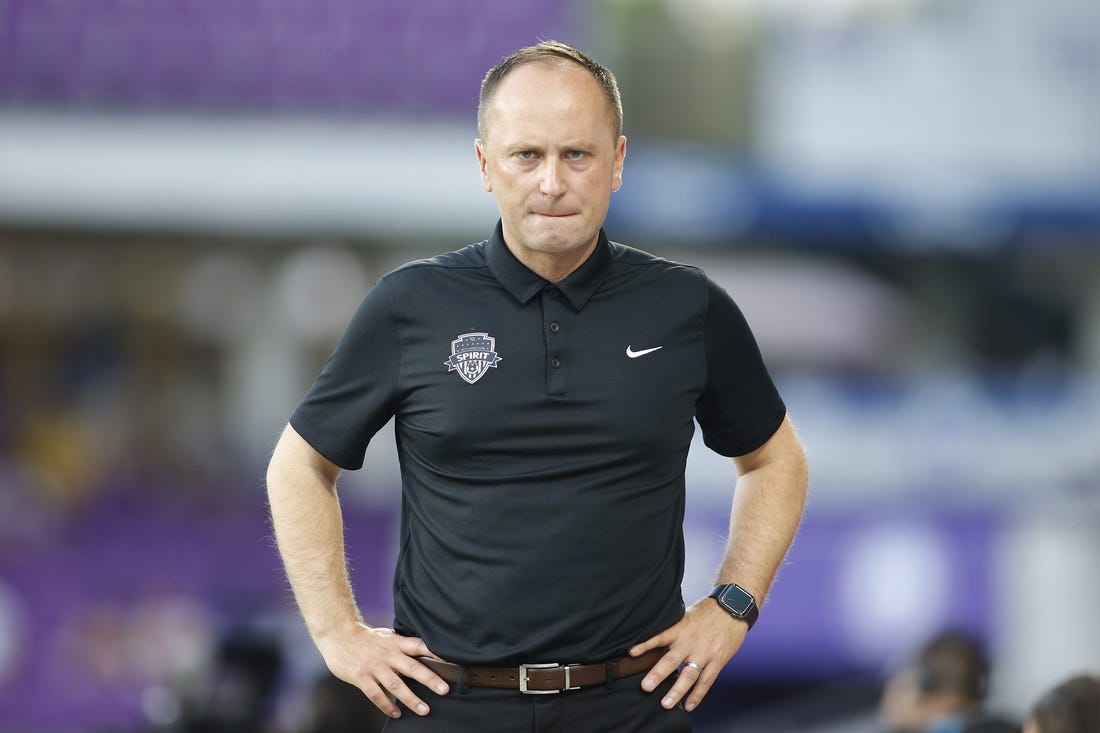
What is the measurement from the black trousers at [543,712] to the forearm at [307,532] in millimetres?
198

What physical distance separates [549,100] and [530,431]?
0.50 metres

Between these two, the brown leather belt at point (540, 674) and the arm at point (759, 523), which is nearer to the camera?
the brown leather belt at point (540, 674)

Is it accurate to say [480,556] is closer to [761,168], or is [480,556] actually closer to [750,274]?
[761,168]

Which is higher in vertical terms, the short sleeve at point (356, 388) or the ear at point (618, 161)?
the ear at point (618, 161)

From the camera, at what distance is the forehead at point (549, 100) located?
2557mm

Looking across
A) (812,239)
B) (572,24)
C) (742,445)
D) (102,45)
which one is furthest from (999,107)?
(742,445)

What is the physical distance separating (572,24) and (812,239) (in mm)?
3028

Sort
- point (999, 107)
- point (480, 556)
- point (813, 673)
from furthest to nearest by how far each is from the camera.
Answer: point (999, 107) < point (813, 673) < point (480, 556)

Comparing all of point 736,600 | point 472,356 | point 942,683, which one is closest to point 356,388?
point 472,356

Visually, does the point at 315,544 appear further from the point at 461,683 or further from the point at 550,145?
the point at 550,145

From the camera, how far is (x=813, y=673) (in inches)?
527

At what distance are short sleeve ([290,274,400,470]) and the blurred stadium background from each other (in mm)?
9532

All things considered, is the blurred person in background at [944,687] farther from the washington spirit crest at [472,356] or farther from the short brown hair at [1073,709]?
the washington spirit crest at [472,356]

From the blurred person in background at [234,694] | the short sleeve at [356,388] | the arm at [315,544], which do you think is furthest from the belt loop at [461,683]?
the blurred person in background at [234,694]
